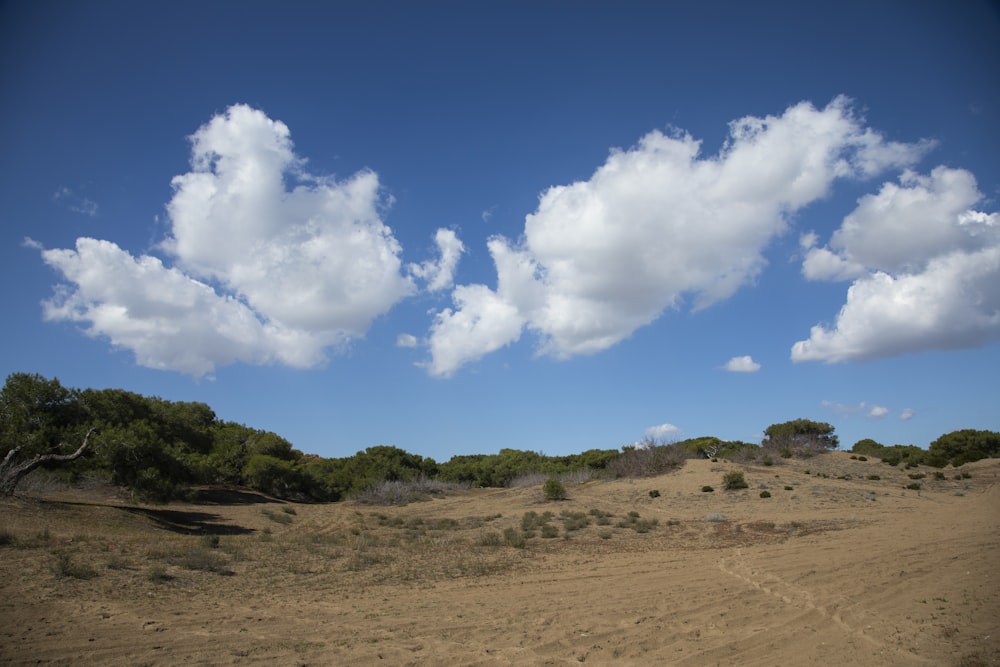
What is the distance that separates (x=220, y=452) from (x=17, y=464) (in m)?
21.4

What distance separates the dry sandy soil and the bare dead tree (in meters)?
→ 0.83

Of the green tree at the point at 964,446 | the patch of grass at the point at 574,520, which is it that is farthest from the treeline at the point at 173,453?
the green tree at the point at 964,446

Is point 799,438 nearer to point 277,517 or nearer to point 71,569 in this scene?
point 277,517

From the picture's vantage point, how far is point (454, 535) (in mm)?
21219

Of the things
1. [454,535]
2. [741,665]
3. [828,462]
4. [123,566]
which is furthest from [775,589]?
[828,462]

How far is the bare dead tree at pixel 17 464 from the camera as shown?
19.6 m

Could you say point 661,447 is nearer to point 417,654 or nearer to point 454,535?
point 454,535

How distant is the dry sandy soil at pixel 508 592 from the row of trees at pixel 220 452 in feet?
6.19

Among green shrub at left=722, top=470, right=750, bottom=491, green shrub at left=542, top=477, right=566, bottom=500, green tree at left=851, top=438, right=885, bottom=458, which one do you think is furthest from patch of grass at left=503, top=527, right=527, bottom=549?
green tree at left=851, top=438, right=885, bottom=458

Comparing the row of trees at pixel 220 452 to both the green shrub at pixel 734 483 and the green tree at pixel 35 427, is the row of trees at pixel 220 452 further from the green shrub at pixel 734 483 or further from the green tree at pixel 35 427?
Answer: the green shrub at pixel 734 483

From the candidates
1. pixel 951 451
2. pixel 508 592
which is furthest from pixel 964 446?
pixel 508 592

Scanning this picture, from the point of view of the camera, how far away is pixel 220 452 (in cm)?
4250

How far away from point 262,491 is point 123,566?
29194 millimetres

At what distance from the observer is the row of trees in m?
21.8
